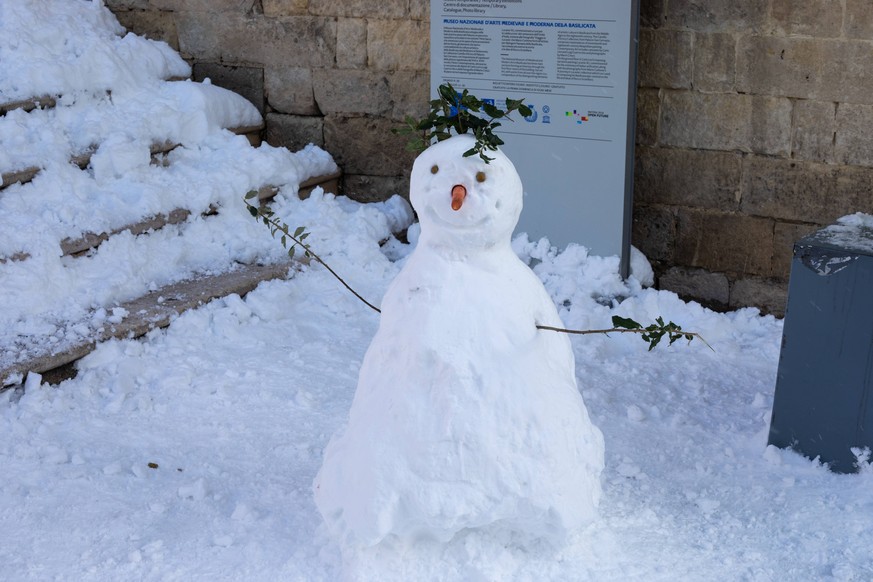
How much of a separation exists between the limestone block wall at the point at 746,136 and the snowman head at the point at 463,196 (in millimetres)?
2727

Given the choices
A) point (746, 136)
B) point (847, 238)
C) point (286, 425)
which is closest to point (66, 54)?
point (286, 425)

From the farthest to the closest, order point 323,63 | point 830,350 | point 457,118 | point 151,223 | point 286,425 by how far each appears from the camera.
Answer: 1. point 323,63
2. point 151,223
3. point 286,425
4. point 830,350
5. point 457,118

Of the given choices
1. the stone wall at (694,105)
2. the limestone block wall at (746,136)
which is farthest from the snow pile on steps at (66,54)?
the limestone block wall at (746,136)

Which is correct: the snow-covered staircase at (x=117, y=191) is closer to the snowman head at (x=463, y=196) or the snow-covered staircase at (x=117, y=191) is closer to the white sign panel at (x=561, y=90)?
the white sign panel at (x=561, y=90)

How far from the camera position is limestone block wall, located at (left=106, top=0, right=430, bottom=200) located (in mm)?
6133

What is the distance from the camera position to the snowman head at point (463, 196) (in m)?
2.97

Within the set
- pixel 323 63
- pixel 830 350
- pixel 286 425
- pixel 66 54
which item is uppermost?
pixel 66 54

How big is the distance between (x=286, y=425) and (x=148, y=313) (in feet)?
3.53

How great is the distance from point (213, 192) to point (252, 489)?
241 centimetres

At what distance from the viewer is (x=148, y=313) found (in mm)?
4820

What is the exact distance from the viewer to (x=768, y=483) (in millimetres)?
3736

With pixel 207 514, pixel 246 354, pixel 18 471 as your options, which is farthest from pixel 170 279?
pixel 207 514

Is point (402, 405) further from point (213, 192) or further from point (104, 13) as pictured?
point (104, 13)

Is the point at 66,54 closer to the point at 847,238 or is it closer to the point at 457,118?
the point at 457,118
